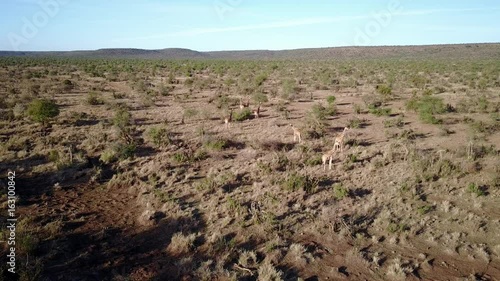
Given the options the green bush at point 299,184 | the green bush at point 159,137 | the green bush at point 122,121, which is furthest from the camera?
the green bush at point 122,121

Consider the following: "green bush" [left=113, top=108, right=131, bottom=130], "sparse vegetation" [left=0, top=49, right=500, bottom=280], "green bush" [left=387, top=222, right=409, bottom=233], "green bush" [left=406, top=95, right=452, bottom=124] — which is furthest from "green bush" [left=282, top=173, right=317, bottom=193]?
"green bush" [left=406, top=95, right=452, bottom=124]

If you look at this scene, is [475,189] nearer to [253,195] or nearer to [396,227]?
[396,227]

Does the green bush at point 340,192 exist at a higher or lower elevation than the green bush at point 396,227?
higher

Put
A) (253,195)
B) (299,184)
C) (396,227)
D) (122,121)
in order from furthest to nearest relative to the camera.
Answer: (122,121)
(299,184)
(253,195)
(396,227)

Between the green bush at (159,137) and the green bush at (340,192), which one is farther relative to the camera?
the green bush at (159,137)

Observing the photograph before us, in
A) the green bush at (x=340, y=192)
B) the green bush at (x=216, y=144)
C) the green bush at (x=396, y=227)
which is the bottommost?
the green bush at (x=396, y=227)

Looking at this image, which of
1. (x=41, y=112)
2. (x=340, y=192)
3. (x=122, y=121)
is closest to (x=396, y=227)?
(x=340, y=192)

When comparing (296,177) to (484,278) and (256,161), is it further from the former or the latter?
(484,278)

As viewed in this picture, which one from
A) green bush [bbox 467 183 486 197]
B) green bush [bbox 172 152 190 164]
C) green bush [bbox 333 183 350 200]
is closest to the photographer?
green bush [bbox 467 183 486 197]

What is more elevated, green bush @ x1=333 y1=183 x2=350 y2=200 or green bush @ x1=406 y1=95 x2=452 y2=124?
green bush @ x1=406 y1=95 x2=452 y2=124

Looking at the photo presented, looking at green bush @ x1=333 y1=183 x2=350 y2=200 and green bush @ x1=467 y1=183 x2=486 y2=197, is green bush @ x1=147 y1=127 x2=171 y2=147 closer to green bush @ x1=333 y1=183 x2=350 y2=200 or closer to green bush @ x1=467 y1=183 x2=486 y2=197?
green bush @ x1=333 y1=183 x2=350 y2=200

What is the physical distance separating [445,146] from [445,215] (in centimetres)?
660

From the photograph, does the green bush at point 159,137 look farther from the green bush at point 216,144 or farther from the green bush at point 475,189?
the green bush at point 475,189

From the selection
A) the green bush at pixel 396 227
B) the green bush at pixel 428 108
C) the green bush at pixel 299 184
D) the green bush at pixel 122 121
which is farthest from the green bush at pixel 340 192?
the green bush at pixel 122 121
